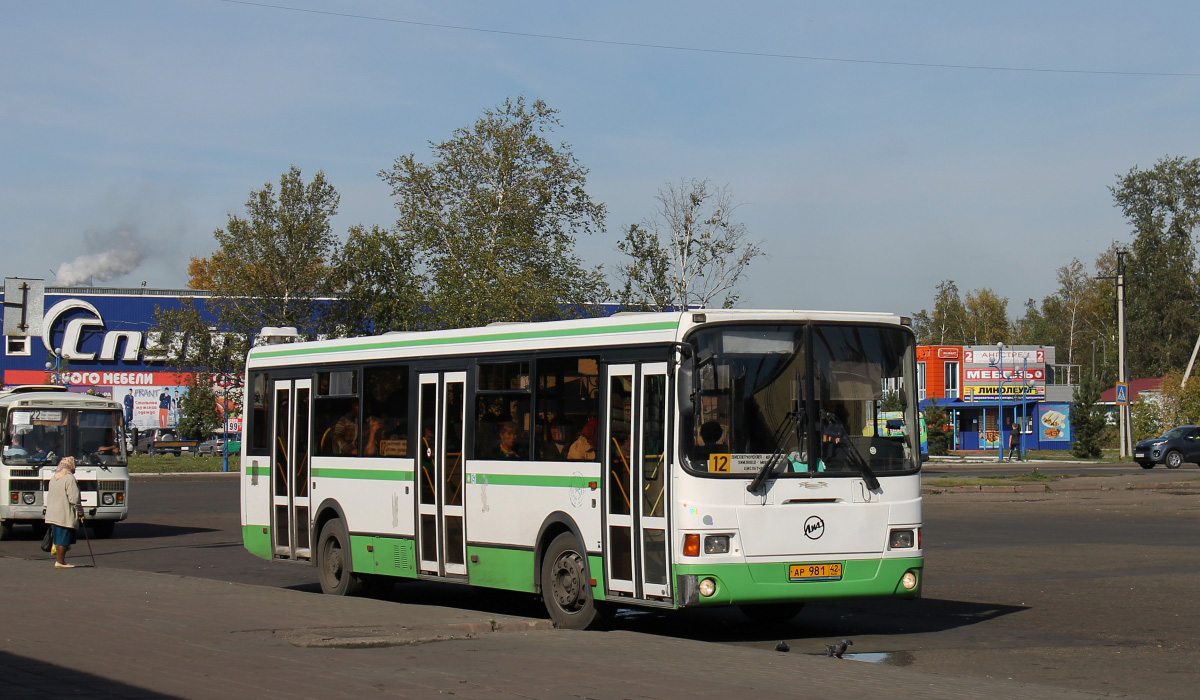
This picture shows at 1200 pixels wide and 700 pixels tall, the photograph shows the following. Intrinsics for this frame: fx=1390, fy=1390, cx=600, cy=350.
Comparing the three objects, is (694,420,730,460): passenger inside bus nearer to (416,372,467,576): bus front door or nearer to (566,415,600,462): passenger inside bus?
(566,415,600,462): passenger inside bus

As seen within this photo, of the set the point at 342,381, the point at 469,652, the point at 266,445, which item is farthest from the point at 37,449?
the point at 469,652

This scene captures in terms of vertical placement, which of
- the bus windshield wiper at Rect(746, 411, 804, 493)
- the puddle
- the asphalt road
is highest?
the bus windshield wiper at Rect(746, 411, 804, 493)

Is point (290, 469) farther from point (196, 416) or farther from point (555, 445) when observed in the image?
point (196, 416)

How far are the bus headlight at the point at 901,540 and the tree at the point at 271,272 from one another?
49.0 m

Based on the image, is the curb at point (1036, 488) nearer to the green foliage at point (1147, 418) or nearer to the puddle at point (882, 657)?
the puddle at point (882, 657)

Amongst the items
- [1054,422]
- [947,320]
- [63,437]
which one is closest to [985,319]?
[947,320]

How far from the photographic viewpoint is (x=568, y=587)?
484 inches

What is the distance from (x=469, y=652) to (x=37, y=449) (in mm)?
Result: 18800

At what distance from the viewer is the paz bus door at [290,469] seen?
16.4m

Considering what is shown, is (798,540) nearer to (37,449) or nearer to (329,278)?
(37,449)

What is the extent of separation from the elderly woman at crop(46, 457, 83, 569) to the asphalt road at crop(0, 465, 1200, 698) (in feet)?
4.45

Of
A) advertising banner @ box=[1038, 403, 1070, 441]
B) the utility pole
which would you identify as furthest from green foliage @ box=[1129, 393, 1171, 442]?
advertising banner @ box=[1038, 403, 1070, 441]

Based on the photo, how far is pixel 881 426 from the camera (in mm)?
11906

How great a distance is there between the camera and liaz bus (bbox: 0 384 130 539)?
25891 mm
